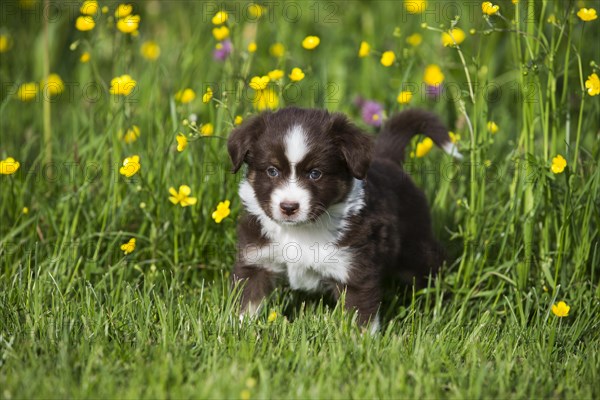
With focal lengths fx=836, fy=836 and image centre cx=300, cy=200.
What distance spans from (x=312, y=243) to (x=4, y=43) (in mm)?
3298

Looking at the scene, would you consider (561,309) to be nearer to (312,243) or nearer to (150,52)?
(312,243)

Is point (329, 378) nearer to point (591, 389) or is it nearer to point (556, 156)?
point (591, 389)

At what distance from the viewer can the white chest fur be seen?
150 inches

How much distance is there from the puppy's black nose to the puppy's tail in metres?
1.04

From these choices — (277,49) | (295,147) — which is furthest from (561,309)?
(277,49)

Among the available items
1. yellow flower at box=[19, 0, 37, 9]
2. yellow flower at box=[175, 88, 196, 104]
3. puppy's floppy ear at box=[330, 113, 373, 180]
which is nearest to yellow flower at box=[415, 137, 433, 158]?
puppy's floppy ear at box=[330, 113, 373, 180]

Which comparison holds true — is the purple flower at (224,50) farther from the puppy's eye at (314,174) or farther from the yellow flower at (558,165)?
the yellow flower at (558,165)

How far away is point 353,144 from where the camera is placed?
3.69 metres

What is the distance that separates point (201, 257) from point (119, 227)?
18.4 inches

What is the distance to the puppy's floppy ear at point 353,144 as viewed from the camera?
3652 millimetres

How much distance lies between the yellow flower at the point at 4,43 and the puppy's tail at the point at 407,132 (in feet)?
9.81

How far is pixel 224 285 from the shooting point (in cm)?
414

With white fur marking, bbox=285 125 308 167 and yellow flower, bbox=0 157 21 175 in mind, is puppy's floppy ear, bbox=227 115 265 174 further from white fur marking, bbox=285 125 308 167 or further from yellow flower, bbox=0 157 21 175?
yellow flower, bbox=0 157 21 175

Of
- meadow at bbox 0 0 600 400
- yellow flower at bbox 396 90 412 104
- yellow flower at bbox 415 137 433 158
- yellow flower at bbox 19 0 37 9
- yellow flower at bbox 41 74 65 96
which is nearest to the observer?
meadow at bbox 0 0 600 400
